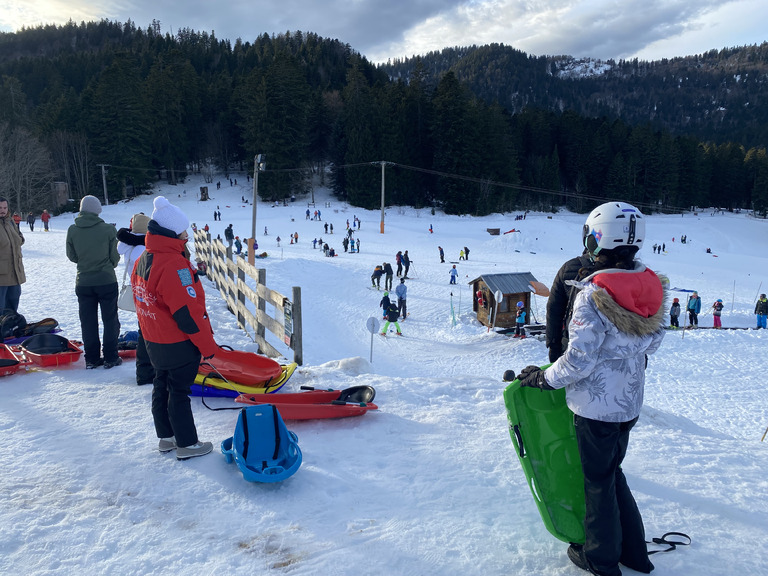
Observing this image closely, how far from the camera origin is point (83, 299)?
548cm

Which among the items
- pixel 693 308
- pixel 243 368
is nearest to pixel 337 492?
pixel 243 368

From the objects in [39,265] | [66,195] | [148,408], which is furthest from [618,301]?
[66,195]

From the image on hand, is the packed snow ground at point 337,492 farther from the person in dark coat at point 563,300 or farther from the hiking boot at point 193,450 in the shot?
the person in dark coat at point 563,300

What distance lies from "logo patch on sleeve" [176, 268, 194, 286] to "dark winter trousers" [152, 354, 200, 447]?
0.55 meters

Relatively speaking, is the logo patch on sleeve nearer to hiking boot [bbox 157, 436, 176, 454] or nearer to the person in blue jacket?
hiking boot [bbox 157, 436, 176, 454]

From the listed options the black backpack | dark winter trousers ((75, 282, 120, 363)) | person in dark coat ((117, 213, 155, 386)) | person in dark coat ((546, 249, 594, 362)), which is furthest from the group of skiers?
the black backpack

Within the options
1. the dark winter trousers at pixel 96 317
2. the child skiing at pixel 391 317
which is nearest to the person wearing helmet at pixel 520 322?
the child skiing at pixel 391 317

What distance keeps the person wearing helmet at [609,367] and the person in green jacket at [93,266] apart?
4.92 metres

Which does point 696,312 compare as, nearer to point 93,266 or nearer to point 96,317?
point 96,317

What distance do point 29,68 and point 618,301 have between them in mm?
114118

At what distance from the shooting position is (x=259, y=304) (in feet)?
24.3

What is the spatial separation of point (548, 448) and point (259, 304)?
213 inches

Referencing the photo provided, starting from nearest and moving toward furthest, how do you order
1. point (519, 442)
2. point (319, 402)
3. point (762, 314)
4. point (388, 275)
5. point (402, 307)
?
point (519, 442) → point (319, 402) → point (402, 307) → point (762, 314) → point (388, 275)

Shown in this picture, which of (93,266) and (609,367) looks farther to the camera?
(93,266)
